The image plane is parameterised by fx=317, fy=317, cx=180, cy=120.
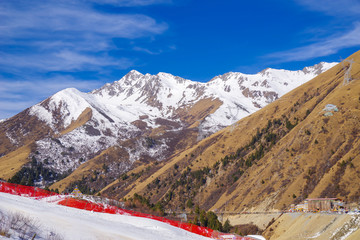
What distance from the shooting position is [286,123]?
128m

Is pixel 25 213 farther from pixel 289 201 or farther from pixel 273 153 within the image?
pixel 273 153

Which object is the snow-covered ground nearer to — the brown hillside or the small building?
the small building

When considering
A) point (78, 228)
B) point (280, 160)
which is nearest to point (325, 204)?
point (280, 160)

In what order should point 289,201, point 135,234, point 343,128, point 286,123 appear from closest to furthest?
point 135,234 → point 289,201 → point 343,128 → point 286,123

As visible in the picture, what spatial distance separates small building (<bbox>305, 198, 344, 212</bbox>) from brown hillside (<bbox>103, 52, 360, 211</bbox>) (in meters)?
4.07

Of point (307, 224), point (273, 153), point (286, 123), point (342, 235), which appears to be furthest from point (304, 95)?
point (342, 235)

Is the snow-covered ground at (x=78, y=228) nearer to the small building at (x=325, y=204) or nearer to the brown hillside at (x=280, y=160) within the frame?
the small building at (x=325, y=204)

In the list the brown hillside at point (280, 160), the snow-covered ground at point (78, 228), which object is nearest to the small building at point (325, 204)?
the brown hillside at point (280, 160)

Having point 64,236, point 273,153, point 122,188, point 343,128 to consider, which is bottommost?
point 122,188

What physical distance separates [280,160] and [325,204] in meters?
33.2

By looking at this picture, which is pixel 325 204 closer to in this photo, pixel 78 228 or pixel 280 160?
pixel 280 160

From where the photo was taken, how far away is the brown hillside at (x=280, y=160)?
3255 inches

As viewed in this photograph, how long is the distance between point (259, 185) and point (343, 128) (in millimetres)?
29820

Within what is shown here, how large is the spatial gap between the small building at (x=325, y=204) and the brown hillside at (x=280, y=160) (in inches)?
160
